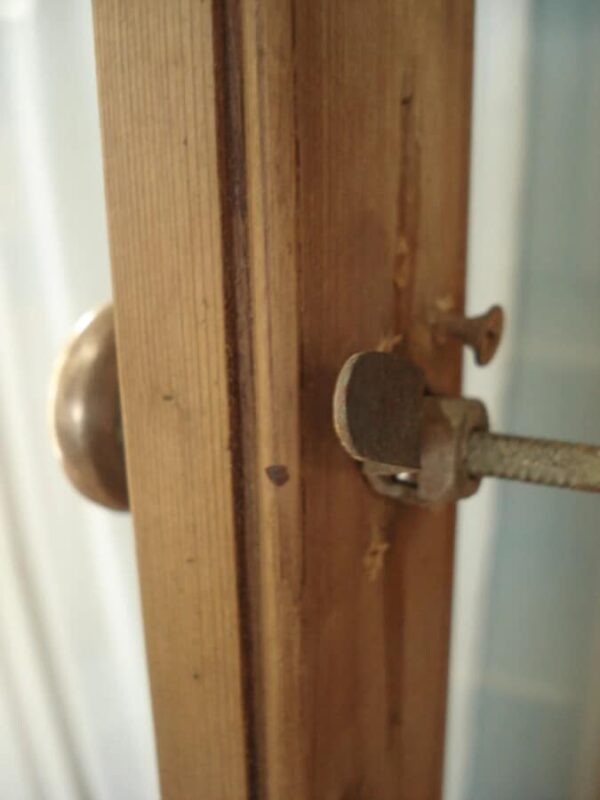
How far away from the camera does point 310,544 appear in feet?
0.93

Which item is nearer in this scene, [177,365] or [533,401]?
[177,365]

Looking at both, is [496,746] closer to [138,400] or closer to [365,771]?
[365,771]

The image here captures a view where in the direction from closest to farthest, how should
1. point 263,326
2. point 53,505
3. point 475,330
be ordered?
point 263,326, point 475,330, point 53,505

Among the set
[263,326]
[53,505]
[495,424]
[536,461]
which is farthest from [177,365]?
[53,505]

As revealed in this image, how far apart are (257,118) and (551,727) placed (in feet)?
2.10

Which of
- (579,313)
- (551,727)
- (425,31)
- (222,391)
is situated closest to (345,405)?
(222,391)

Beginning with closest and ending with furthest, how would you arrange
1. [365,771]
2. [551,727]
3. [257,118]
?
1. [257,118]
2. [365,771]
3. [551,727]

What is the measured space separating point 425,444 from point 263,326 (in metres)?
0.10

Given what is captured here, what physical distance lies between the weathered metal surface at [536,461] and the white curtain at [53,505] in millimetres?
611

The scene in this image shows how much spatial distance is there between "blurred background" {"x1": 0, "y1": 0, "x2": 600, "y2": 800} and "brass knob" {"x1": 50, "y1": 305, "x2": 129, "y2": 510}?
13.1 inches

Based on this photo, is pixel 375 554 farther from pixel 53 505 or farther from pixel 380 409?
pixel 53 505

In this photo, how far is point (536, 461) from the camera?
303 mm

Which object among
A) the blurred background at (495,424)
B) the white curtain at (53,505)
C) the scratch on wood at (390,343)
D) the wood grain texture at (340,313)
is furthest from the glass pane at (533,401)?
the white curtain at (53,505)

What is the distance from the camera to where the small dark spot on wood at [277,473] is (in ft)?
0.87
